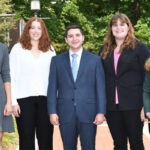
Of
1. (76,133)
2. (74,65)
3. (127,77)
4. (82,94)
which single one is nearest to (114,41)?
(127,77)

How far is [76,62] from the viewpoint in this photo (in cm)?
731

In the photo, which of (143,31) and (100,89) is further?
(143,31)

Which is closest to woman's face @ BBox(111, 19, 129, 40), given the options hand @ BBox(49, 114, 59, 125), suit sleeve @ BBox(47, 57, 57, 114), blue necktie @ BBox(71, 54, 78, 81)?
blue necktie @ BBox(71, 54, 78, 81)

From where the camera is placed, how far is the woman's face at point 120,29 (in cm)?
732

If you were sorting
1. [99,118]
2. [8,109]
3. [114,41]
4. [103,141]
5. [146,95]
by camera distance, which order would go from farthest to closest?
[103,141], [114,41], [99,118], [146,95], [8,109]

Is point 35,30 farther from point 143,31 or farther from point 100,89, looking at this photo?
point 143,31

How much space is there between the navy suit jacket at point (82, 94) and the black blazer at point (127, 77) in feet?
0.58

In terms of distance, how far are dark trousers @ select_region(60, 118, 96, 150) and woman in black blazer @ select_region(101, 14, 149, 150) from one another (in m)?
0.33

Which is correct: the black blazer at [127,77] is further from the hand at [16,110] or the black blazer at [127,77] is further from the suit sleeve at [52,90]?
the hand at [16,110]

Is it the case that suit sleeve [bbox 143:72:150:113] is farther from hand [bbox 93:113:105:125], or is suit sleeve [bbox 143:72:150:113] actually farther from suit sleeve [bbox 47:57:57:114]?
suit sleeve [bbox 47:57:57:114]

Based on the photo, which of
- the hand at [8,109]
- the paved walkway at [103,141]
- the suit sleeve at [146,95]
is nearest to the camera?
the hand at [8,109]

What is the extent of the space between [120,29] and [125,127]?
1.24m

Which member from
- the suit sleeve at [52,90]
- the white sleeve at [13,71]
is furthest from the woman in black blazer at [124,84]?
the white sleeve at [13,71]

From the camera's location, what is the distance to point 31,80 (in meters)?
7.41
